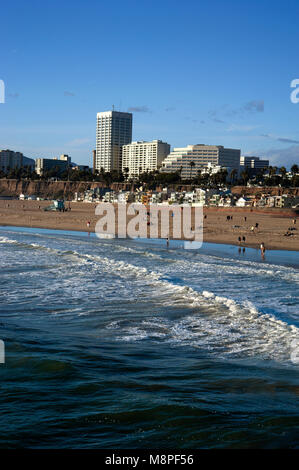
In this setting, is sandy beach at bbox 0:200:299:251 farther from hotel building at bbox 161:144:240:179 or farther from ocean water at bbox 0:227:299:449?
hotel building at bbox 161:144:240:179

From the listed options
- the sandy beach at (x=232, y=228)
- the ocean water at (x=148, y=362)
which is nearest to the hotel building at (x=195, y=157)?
the sandy beach at (x=232, y=228)

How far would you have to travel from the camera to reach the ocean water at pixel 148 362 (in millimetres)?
7270

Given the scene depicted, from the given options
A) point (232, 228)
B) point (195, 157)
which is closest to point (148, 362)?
point (232, 228)

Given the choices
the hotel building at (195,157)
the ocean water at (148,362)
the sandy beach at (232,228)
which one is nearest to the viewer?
the ocean water at (148,362)

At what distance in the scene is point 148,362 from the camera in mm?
10117

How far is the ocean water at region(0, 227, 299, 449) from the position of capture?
727cm

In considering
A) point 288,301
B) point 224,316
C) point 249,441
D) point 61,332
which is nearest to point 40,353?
point 61,332

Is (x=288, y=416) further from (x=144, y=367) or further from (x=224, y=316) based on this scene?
(x=224, y=316)

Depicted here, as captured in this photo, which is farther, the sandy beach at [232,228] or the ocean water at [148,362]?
the sandy beach at [232,228]

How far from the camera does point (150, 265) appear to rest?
86.1 feet

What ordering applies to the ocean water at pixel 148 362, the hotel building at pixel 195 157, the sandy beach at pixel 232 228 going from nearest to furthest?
the ocean water at pixel 148 362, the sandy beach at pixel 232 228, the hotel building at pixel 195 157

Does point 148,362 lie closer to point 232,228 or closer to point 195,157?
point 232,228

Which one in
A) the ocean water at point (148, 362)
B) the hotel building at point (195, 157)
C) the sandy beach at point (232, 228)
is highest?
the hotel building at point (195, 157)

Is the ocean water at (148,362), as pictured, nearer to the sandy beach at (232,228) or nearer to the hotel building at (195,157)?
the sandy beach at (232,228)
